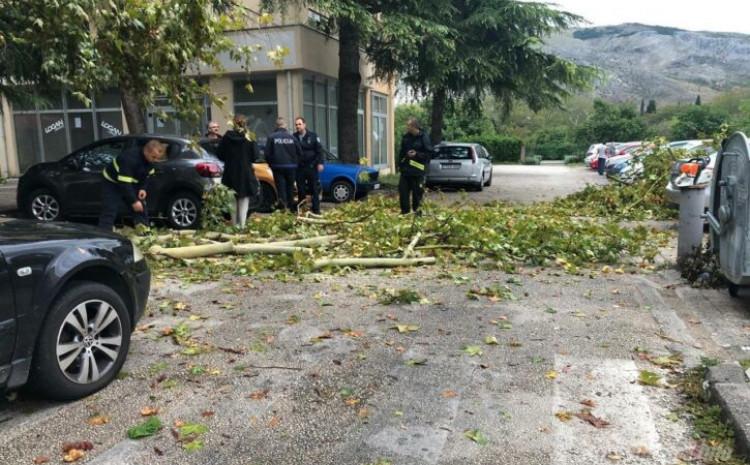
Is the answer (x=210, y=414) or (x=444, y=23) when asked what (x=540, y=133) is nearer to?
(x=444, y=23)

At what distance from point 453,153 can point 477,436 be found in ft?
55.3

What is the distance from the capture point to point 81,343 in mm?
3896

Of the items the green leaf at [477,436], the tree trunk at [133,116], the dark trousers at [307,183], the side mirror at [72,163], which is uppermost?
the tree trunk at [133,116]

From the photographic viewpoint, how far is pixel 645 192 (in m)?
13.2

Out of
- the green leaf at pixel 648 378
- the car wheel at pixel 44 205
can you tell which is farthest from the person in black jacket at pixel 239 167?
the green leaf at pixel 648 378

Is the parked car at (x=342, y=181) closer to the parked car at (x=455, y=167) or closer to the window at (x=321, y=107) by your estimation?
the parked car at (x=455, y=167)

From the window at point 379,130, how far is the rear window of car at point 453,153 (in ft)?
26.9

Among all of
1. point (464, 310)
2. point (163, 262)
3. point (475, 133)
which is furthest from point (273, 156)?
point (475, 133)

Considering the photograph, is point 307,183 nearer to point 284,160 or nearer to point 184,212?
point 284,160

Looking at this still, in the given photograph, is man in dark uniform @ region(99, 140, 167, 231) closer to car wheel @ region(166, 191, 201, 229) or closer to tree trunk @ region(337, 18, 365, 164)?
car wheel @ region(166, 191, 201, 229)

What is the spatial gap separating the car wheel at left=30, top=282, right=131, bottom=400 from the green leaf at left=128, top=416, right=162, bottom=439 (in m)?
0.56

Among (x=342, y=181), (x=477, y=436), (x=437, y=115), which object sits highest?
(x=437, y=115)

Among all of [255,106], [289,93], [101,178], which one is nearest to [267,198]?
[101,178]

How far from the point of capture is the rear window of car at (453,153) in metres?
19.8
